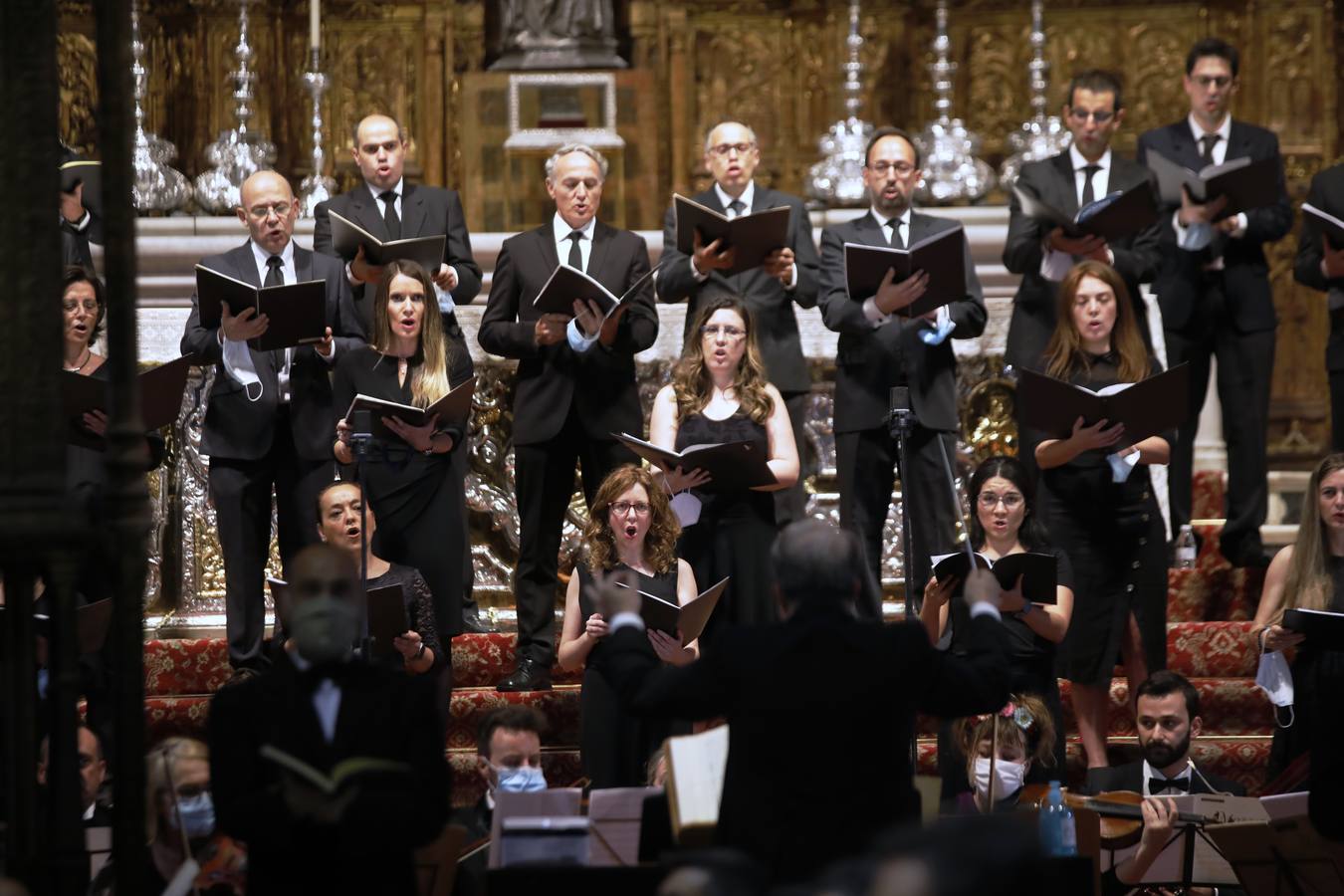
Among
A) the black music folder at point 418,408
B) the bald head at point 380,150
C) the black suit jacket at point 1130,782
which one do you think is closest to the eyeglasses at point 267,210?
the bald head at point 380,150

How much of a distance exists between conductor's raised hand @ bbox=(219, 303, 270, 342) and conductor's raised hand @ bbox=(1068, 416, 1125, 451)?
2.40 metres

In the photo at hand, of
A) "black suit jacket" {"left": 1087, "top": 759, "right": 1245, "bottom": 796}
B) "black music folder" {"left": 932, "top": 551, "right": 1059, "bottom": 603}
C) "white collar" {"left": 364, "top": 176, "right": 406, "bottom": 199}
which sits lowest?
"black suit jacket" {"left": 1087, "top": 759, "right": 1245, "bottom": 796}

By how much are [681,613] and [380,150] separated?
2.14 metres

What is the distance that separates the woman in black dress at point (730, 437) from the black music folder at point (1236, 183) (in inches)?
61.8

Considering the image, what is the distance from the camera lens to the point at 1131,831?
5246mm

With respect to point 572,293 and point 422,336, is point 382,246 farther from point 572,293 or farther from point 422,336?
point 572,293

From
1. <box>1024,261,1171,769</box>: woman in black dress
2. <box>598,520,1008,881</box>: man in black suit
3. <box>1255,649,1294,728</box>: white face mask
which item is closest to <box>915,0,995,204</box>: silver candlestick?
<box>1024,261,1171,769</box>: woman in black dress

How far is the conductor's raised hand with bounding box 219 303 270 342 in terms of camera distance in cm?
629

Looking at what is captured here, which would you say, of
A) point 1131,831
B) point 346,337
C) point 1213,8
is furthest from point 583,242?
point 1213,8

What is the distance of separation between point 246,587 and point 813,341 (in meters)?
2.54

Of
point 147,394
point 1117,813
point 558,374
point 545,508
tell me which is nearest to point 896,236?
point 558,374

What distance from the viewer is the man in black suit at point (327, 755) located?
365 centimetres

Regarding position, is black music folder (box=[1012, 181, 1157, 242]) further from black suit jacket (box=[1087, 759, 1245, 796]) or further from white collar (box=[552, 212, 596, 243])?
black suit jacket (box=[1087, 759, 1245, 796])

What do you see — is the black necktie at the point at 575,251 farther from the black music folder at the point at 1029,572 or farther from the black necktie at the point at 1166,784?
the black necktie at the point at 1166,784
